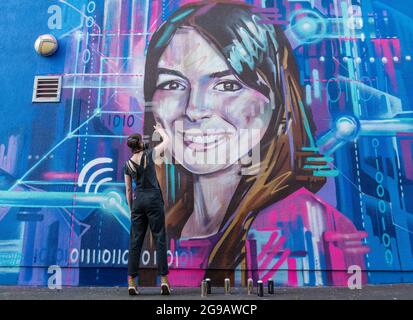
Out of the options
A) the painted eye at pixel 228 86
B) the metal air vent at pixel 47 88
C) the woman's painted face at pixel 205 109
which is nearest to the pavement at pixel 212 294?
the woman's painted face at pixel 205 109

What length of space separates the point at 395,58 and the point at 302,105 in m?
1.44

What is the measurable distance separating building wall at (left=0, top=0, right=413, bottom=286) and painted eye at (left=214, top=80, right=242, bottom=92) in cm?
20

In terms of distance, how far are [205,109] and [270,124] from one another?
2.88 ft

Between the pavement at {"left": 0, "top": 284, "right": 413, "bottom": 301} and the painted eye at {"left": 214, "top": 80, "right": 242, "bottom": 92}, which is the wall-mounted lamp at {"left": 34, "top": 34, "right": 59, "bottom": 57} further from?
the pavement at {"left": 0, "top": 284, "right": 413, "bottom": 301}

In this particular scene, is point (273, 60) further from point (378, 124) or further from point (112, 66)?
point (112, 66)

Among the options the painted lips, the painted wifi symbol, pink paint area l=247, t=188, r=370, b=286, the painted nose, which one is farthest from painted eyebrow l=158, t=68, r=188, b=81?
pink paint area l=247, t=188, r=370, b=286

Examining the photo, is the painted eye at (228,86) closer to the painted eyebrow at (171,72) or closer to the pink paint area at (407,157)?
the painted eyebrow at (171,72)

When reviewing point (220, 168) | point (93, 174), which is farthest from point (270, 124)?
point (93, 174)

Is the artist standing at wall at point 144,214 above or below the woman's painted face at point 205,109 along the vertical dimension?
below

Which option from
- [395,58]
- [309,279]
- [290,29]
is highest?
[290,29]

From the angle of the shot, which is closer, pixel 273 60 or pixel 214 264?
pixel 214 264

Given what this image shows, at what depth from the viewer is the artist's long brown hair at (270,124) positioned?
16.3 feet
